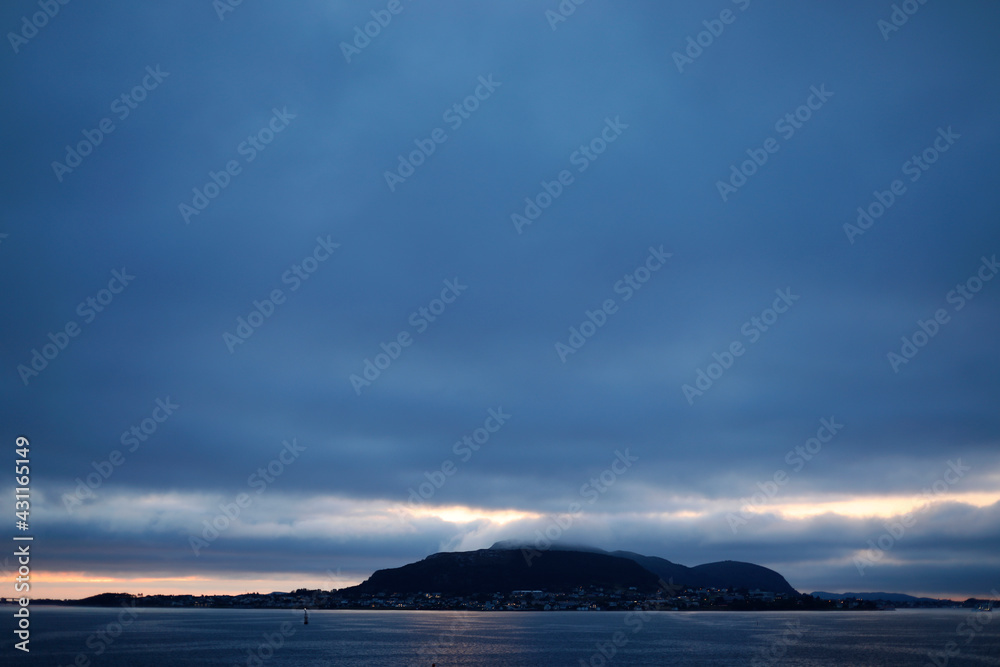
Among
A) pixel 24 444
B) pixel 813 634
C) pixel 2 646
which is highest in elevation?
pixel 24 444

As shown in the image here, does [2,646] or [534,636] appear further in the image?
[534,636]

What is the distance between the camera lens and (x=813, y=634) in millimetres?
193250

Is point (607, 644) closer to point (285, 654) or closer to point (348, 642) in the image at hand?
point (348, 642)

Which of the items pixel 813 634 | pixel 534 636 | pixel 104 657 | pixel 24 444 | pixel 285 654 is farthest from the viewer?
pixel 813 634

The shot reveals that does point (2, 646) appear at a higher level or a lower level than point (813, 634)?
Answer: higher

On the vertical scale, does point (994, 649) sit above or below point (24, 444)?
below

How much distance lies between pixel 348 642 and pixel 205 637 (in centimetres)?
4431

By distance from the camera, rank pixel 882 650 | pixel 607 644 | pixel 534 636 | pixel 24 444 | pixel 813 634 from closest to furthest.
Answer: pixel 24 444 < pixel 882 650 < pixel 607 644 < pixel 534 636 < pixel 813 634

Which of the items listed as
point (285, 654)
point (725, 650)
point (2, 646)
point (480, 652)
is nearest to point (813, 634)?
point (725, 650)

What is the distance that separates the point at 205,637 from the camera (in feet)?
598

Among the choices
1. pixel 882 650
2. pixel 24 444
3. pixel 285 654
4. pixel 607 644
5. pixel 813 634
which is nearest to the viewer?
pixel 24 444

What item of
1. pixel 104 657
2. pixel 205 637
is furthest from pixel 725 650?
pixel 205 637

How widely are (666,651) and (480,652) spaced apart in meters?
36.3

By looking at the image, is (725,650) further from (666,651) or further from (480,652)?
(480,652)
